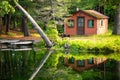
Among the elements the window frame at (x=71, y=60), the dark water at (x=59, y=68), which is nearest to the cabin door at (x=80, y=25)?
the dark water at (x=59, y=68)

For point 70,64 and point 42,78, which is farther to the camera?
point 70,64

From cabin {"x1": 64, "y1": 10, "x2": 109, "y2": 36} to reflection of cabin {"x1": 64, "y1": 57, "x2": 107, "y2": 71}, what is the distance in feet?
76.3

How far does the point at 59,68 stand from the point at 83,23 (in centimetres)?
2907

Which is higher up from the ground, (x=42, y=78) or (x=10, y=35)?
(x=42, y=78)

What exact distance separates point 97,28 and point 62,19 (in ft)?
19.7

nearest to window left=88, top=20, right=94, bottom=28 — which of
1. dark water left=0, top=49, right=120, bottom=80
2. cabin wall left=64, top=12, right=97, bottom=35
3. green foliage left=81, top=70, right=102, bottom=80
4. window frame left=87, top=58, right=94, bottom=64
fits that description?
cabin wall left=64, top=12, right=97, bottom=35

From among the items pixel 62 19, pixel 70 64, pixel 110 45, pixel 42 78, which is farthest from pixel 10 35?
pixel 42 78

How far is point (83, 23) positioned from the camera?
178 ft

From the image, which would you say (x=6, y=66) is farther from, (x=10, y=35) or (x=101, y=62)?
(x=10, y=35)

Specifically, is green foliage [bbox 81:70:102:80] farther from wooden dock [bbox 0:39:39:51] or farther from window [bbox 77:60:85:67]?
wooden dock [bbox 0:39:39:51]

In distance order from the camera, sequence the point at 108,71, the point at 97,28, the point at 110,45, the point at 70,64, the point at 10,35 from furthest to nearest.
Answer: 1. the point at 97,28
2. the point at 10,35
3. the point at 110,45
4. the point at 70,64
5. the point at 108,71

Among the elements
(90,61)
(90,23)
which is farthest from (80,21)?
(90,61)

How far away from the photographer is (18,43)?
39.4 m

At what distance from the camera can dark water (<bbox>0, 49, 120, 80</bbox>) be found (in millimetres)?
21312
